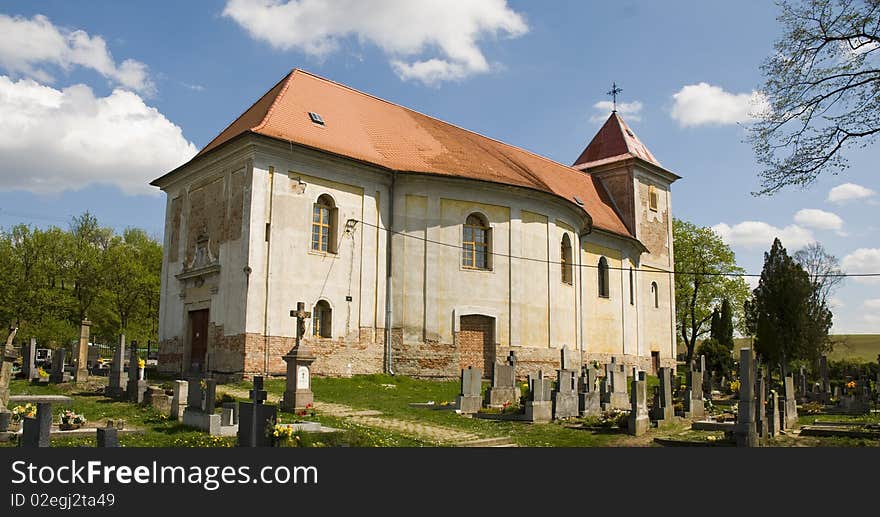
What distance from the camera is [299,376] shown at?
1458 centimetres

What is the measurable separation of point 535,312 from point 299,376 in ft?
46.0

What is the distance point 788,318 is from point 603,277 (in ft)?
41.3

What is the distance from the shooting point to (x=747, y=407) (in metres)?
11.2

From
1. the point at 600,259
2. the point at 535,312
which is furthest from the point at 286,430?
the point at 600,259

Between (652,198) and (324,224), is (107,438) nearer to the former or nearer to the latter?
(324,224)

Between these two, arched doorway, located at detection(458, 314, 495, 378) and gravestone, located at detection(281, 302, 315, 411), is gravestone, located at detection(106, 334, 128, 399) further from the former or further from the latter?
arched doorway, located at detection(458, 314, 495, 378)

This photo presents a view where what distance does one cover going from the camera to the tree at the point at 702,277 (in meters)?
54.1

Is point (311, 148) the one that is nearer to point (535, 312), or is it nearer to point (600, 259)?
point (535, 312)

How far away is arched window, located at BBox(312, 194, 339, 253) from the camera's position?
2305cm

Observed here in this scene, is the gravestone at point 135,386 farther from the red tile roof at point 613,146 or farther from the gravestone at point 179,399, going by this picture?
the red tile roof at point 613,146

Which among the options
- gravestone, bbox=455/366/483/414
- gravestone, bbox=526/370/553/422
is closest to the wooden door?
gravestone, bbox=455/366/483/414

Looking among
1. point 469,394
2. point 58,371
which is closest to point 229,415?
point 469,394

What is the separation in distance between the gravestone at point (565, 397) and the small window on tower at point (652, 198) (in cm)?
2509

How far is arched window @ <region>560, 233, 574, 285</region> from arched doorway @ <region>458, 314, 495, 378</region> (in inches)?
215
